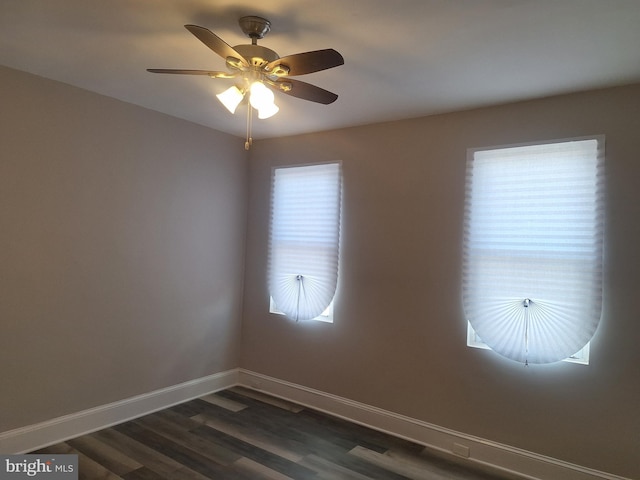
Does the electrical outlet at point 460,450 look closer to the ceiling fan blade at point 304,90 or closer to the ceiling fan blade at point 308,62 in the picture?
the ceiling fan blade at point 304,90

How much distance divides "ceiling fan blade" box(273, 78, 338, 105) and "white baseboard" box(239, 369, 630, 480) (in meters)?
2.48

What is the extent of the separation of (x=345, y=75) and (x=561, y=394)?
2.46m

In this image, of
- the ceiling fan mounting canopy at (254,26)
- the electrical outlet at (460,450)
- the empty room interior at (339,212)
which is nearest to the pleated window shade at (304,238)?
the empty room interior at (339,212)

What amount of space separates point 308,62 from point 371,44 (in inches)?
20.6

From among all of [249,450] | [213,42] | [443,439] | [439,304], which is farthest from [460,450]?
[213,42]

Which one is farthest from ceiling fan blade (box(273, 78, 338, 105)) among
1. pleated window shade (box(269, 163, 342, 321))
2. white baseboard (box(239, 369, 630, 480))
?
white baseboard (box(239, 369, 630, 480))

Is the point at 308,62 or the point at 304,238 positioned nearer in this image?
the point at 308,62

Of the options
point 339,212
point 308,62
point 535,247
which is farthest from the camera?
point 339,212

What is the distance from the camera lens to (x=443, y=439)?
3.09 m

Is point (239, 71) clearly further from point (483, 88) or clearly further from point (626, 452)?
point (626, 452)

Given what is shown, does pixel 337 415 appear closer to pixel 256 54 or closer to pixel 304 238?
pixel 304 238

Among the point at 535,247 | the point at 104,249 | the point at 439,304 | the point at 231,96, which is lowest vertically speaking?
the point at 439,304

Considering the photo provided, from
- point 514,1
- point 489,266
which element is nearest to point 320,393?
point 489,266

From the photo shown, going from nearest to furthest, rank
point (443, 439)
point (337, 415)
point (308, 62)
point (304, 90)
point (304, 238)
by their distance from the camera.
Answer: point (308, 62) → point (304, 90) → point (443, 439) → point (337, 415) → point (304, 238)
